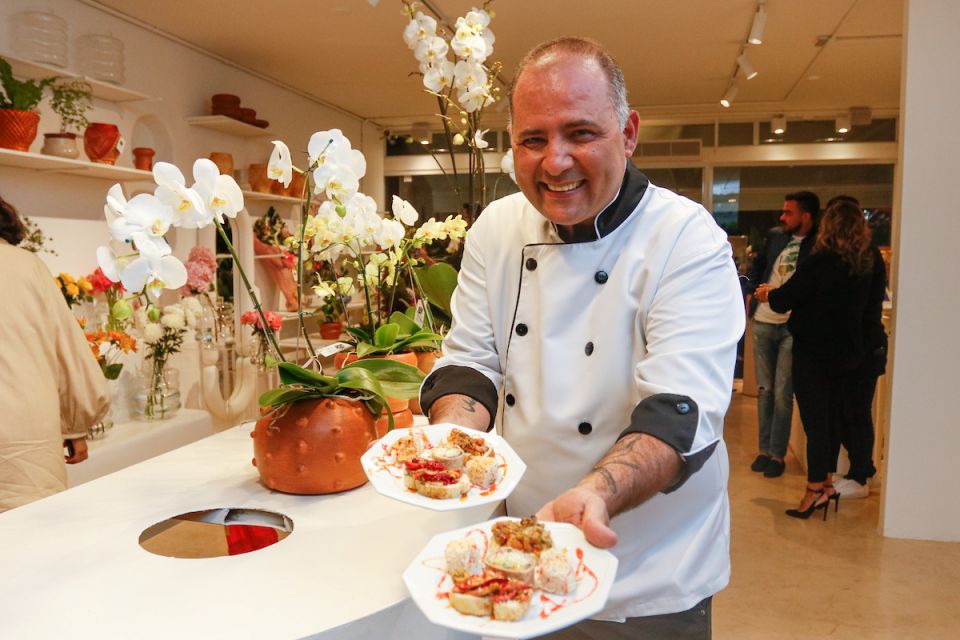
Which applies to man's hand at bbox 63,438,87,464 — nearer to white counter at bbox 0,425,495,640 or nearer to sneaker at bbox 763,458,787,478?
white counter at bbox 0,425,495,640

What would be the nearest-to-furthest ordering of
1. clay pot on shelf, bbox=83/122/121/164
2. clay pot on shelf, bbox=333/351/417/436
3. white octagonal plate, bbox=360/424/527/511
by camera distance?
1. white octagonal plate, bbox=360/424/527/511
2. clay pot on shelf, bbox=333/351/417/436
3. clay pot on shelf, bbox=83/122/121/164

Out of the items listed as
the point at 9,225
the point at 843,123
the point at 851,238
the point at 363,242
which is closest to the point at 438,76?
the point at 363,242

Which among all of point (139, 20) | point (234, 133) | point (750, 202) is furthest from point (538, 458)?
point (750, 202)

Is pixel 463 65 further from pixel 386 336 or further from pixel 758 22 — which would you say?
pixel 758 22

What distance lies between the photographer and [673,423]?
3.56 ft

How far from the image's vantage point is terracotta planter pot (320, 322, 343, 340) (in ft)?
17.1

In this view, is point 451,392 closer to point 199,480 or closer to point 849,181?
point 199,480

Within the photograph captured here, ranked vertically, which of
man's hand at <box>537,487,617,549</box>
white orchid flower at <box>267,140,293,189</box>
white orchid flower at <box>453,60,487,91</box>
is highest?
white orchid flower at <box>453,60,487,91</box>

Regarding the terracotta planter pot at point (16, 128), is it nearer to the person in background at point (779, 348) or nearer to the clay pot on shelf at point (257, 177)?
the clay pot on shelf at point (257, 177)

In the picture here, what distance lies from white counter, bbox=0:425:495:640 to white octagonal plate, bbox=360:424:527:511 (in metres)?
0.12

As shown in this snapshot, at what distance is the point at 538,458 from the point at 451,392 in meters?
0.19

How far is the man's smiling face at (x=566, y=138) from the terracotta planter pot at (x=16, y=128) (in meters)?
2.98

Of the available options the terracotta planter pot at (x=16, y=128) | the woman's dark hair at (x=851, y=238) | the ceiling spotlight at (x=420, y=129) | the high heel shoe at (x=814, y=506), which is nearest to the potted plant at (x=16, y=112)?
the terracotta planter pot at (x=16, y=128)

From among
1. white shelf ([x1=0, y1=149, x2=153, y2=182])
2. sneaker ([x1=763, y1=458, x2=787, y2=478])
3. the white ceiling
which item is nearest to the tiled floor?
sneaker ([x1=763, y1=458, x2=787, y2=478])
